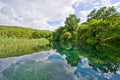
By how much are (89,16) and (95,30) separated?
19.4 metres

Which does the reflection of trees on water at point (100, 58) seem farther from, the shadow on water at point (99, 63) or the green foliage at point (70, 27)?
the green foliage at point (70, 27)

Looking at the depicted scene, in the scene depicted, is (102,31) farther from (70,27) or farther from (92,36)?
(70,27)

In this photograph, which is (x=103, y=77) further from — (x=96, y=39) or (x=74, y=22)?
(x=74, y=22)

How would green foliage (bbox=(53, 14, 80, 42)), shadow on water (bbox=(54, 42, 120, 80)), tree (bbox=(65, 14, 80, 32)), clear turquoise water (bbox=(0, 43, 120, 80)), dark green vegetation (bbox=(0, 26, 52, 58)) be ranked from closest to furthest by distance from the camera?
1. clear turquoise water (bbox=(0, 43, 120, 80))
2. shadow on water (bbox=(54, 42, 120, 80))
3. dark green vegetation (bbox=(0, 26, 52, 58))
4. green foliage (bbox=(53, 14, 80, 42))
5. tree (bbox=(65, 14, 80, 32))

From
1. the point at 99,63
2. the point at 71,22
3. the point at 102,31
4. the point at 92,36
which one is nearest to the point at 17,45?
the point at 99,63

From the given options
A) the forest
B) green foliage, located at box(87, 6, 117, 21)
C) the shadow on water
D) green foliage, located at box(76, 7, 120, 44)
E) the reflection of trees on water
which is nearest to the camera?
the shadow on water

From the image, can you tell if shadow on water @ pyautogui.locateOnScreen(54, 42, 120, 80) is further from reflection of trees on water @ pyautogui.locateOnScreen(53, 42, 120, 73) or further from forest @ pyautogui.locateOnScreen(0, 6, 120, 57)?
forest @ pyautogui.locateOnScreen(0, 6, 120, 57)

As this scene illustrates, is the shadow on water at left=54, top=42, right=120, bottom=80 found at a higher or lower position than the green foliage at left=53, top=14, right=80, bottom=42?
lower

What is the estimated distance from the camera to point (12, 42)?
23109 mm

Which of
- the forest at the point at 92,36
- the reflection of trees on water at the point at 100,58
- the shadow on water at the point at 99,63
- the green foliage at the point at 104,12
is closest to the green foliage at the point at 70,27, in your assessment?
the forest at the point at 92,36

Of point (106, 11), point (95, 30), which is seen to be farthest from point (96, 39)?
point (106, 11)

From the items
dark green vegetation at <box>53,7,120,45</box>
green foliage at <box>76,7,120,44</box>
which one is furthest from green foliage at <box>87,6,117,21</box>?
green foliage at <box>76,7,120,44</box>

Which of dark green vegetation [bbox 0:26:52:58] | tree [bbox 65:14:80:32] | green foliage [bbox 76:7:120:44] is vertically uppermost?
tree [bbox 65:14:80:32]

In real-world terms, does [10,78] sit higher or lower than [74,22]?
lower
